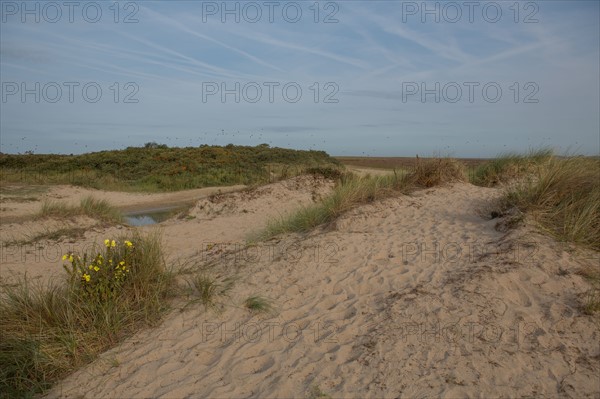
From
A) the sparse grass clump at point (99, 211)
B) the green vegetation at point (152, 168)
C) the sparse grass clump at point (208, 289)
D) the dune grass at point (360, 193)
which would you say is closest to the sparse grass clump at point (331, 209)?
the dune grass at point (360, 193)

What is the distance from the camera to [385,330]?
15.0 feet

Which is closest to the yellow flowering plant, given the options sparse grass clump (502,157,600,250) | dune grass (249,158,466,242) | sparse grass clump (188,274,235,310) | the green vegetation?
sparse grass clump (188,274,235,310)

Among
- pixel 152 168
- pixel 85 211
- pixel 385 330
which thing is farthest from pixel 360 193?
pixel 152 168

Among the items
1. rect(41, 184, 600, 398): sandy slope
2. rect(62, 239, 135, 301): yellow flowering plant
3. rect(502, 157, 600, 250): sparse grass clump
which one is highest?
rect(502, 157, 600, 250): sparse grass clump

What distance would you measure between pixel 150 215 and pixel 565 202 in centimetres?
1322

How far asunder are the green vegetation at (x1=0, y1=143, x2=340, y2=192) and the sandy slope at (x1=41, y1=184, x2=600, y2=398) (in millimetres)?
13724

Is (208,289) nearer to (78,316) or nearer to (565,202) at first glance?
(78,316)

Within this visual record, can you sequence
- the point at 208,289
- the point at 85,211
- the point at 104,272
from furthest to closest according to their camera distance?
the point at 85,211 < the point at 208,289 < the point at 104,272

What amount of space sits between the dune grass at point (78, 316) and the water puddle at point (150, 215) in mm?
8909

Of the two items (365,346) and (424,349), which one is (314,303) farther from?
(424,349)

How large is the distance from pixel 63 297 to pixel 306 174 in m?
11.2

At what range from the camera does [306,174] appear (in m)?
15.7

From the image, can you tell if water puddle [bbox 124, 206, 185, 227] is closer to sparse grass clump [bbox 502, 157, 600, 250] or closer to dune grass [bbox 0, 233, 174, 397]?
dune grass [bbox 0, 233, 174, 397]

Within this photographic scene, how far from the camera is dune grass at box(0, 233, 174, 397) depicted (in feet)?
14.1
